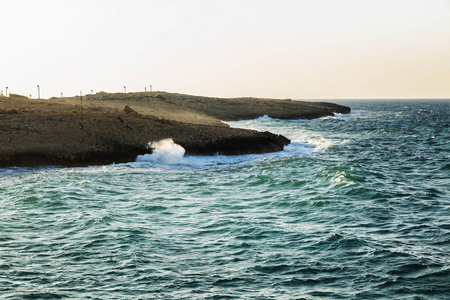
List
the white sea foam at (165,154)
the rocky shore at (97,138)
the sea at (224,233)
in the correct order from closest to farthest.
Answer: the sea at (224,233)
the rocky shore at (97,138)
the white sea foam at (165,154)

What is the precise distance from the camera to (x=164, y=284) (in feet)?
40.8

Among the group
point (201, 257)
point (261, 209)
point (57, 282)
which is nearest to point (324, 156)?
point (261, 209)

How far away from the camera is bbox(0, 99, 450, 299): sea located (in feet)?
40.7

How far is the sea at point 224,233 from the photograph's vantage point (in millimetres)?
12391

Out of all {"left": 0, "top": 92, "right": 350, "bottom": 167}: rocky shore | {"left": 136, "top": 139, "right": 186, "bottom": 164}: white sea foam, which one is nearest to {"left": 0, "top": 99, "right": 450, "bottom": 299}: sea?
{"left": 0, "top": 92, "right": 350, "bottom": 167}: rocky shore

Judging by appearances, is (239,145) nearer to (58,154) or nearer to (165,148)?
(165,148)

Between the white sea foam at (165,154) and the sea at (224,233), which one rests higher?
the white sea foam at (165,154)

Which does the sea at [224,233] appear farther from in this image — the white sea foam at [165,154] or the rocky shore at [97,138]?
the white sea foam at [165,154]

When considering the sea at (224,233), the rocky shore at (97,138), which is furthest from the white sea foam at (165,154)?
the sea at (224,233)

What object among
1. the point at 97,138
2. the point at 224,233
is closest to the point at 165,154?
the point at 97,138

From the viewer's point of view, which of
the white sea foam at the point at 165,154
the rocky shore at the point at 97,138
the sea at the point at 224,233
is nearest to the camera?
the sea at the point at 224,233

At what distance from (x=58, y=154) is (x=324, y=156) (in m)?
20.5

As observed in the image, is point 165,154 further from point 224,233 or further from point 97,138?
point 224,233

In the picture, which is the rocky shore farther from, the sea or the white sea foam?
the sea
